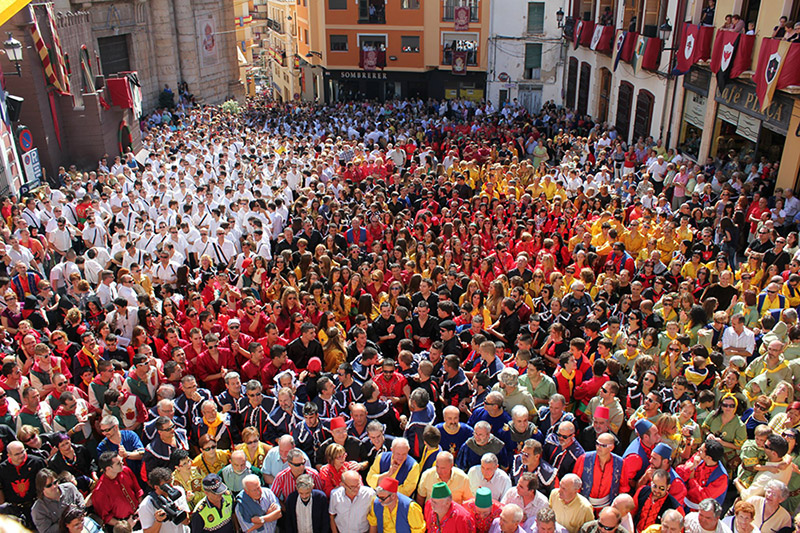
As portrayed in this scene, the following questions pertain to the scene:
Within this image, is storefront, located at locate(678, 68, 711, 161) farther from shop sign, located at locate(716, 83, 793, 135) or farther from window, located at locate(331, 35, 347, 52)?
window, located at locate(331, 35, 347, 52)

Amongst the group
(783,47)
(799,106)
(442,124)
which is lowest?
(442,124)

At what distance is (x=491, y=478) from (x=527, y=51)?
A: 106 feet

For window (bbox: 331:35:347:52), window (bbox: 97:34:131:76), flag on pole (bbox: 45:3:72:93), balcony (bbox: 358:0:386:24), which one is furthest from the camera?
window (bbox: 331:35:347:52)

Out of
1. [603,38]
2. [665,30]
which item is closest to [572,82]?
Answer: [603,38]

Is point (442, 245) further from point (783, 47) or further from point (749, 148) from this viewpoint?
point (749, 148)

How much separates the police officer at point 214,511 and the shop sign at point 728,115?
1502cm

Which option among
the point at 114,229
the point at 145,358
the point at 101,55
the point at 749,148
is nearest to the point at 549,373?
the point at 145,358

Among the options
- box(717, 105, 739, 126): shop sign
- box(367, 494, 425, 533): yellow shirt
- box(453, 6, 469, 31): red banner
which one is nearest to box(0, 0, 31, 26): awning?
box(367, 494, 425, 533): yellow shirt

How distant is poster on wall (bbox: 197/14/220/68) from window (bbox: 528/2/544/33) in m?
16.8

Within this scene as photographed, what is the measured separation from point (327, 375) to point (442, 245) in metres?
4.33

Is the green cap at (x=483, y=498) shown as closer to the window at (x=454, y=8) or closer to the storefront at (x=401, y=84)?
the storefront at (x=401, y=84)

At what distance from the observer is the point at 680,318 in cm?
793

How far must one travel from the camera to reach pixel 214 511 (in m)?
5.30

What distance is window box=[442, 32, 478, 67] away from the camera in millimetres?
35562
